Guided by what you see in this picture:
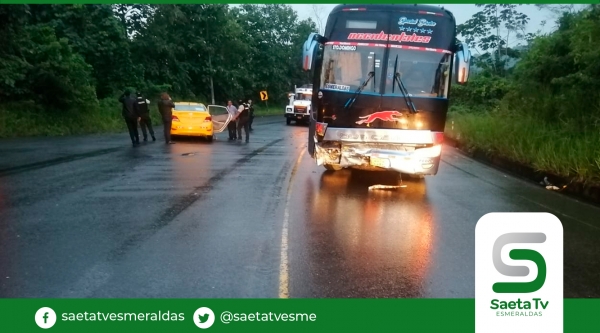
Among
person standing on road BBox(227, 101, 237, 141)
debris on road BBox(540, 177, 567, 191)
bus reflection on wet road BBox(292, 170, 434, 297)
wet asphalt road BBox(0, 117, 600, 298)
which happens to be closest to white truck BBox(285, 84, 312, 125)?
person standing on road BBox(227, 101, 237, 141)

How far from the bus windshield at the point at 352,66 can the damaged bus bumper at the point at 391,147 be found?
76 centimetres

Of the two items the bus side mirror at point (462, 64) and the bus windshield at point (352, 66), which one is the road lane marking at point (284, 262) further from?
the bus side mirror at point (462, 64)

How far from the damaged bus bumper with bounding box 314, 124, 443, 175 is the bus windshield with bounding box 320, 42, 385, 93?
2.49 ft

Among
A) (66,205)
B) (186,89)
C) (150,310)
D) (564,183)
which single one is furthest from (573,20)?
(186,89)

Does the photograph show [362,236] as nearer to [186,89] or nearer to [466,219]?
[466,219]

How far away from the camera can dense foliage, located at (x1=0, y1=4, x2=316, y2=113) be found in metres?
23.6

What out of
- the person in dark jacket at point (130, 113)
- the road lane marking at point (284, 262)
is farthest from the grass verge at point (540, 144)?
the person in dark jacket at point (130, 113)

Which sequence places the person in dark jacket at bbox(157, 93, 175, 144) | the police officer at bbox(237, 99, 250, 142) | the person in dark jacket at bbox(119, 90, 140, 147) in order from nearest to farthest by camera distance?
the person in dark jacket at bbox(119, 90, 140, 147) < the person in dark jacket at bbox(157, 93, 175, 144) < the police officer at bbox(237, 99, 250, 142)

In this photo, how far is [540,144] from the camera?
573 inches

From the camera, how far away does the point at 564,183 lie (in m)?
11.9

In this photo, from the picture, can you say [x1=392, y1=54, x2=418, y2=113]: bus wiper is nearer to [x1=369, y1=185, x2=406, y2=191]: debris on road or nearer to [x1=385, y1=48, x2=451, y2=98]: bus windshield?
[x1=385, y1=48, x2=451, y2=98]: bus windshield

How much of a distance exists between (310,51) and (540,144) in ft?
21.4

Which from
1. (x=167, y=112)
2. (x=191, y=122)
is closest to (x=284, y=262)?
(x=167, y=112)

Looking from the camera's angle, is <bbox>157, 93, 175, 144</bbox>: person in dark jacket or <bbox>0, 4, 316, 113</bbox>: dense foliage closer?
<bbox>157, 93, 175, 144</bbox>: person in dark jacket
